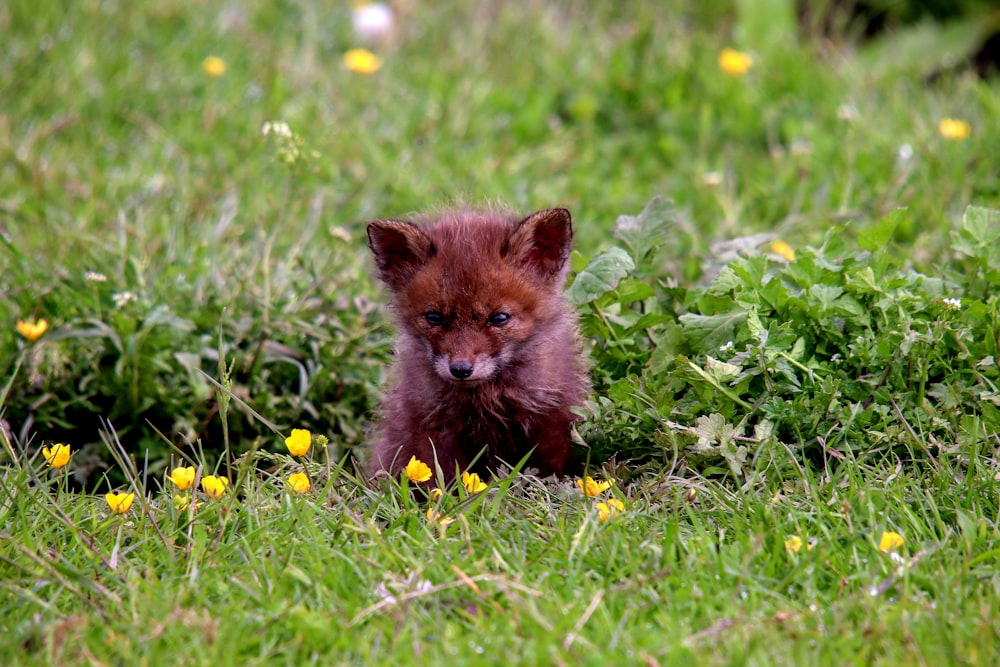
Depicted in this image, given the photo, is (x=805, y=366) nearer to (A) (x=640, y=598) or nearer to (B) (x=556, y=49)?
(A) (x=640, y=598)

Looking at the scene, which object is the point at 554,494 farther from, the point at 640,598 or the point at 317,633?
the point at 317,633

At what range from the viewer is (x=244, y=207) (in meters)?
6.51

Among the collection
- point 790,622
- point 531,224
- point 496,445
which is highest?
point 531,224

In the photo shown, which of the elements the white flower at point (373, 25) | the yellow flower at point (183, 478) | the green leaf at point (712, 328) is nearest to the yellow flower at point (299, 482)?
the yellow flower at point (183, 478)

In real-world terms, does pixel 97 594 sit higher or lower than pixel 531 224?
Result: lower

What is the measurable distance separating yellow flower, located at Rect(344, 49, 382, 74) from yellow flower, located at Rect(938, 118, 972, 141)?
3746 mm

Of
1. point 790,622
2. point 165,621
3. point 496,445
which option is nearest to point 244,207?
point 496,445

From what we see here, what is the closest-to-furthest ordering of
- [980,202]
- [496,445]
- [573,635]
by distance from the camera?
[573,635], [496,445], [980,202]

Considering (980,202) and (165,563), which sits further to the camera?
(980,202)

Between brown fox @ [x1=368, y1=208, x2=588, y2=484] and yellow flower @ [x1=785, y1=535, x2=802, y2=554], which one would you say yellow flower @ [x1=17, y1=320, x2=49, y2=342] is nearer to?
brown fox @ [x1=368, y1=208, x2=588, y2=484]

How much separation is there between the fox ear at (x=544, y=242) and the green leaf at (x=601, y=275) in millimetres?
84

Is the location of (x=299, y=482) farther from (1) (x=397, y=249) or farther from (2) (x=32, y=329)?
(2) (x=32, y=329)

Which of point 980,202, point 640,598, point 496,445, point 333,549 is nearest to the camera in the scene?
point 640,598

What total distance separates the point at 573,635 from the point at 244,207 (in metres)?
4.18
